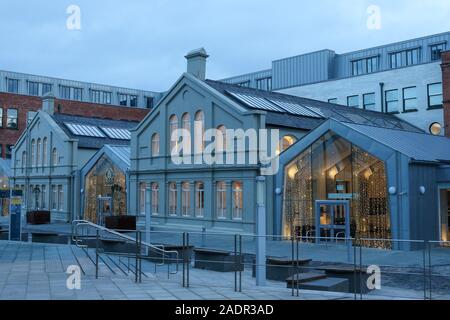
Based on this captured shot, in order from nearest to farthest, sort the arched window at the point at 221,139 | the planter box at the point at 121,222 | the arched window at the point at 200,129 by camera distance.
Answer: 1. the arched window at the point at 221,139
2. the arched window at the point at 200,129
3. the planter box at the point at 121,222

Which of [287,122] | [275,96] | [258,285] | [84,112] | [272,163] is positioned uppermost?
[84,112]

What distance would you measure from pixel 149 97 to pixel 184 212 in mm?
60777

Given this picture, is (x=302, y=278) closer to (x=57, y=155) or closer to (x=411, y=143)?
Answer: (x=411, y=143)

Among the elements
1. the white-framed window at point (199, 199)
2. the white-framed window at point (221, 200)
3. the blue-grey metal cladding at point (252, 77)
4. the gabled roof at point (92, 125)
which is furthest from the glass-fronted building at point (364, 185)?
the blue-grey metal cladding at point (252, 77)

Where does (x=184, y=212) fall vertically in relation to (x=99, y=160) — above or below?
below

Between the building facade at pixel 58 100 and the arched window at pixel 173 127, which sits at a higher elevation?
the building facade at pixel 58 100

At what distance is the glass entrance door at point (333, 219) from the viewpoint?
26.1 m

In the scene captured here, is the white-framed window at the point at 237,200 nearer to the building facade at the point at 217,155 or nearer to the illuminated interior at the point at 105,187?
the building facade at the point at 217,155

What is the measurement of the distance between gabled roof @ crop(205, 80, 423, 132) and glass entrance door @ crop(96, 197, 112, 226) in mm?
13036

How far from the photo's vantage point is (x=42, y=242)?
26953 mm

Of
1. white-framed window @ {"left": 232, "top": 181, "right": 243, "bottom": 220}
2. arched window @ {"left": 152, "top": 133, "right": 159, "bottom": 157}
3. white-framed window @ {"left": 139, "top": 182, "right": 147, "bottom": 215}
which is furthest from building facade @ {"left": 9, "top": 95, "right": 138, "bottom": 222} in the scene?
white-framed window @ {"left": 232, "top": 181, "right": 243, "bottom": 220}

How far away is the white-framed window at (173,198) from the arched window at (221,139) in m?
4.92
